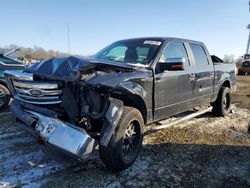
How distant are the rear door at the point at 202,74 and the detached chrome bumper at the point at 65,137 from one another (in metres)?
3.16

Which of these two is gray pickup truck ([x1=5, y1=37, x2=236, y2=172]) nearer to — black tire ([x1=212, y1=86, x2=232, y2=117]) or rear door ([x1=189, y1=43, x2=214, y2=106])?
rear door ([x1=189, y1=43, x2=214, y2=106])

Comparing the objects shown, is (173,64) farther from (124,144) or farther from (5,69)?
(5,69)

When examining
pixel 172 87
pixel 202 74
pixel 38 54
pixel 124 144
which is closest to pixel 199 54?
pixel 202 74

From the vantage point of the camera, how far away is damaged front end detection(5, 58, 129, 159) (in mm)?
3639

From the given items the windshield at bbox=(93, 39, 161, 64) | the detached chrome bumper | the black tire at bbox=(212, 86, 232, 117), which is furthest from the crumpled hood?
the black tire at bbox=(212, 86, 232, 117)

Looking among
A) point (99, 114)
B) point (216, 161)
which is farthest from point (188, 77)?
point (99, 114)

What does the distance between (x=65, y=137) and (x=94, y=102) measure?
68 cm

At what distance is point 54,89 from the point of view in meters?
3.79

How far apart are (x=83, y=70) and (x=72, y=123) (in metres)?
0.71

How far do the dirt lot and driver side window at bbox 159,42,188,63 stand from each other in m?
1.58

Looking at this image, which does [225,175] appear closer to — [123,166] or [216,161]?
[216,161]

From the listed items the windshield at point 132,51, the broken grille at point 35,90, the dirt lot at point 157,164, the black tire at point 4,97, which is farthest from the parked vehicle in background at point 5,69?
the broken grille at point 35,90

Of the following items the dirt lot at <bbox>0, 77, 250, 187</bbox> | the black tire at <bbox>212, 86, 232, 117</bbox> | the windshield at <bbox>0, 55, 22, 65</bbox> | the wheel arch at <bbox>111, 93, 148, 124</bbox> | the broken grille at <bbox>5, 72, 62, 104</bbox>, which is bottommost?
the dirt lot at <bbox>0, 77, 250, 187</bbox>

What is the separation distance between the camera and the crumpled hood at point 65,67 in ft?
12.3
